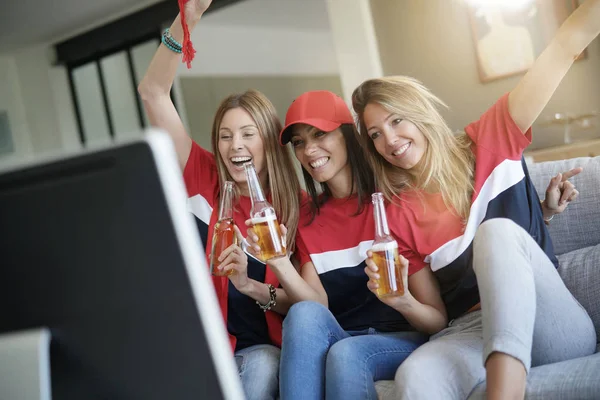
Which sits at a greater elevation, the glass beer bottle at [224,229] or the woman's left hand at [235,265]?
the glass beer bottle at [224,229]

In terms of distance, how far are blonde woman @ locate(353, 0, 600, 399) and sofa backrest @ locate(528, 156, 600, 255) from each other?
14 cm

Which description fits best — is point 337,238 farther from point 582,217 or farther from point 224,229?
point 582,217

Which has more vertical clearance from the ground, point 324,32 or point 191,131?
point 324,32

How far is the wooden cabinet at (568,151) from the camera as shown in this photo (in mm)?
3490

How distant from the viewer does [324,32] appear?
24.4ft

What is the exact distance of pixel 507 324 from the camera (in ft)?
4.09

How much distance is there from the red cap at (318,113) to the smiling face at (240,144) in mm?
84

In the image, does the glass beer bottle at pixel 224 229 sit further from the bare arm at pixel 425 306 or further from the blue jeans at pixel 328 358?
the bare arm at pixel 425 306

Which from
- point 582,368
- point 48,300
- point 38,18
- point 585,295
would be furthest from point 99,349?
point 38,18

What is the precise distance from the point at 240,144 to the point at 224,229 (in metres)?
0.29

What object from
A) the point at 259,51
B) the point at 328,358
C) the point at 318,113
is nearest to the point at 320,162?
the point at 318,113

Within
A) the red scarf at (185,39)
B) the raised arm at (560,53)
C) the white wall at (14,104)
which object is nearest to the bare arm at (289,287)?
the red scarf at (185,39)

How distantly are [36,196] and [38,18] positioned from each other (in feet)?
19.2

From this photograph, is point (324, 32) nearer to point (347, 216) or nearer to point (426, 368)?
point (347, 216)
